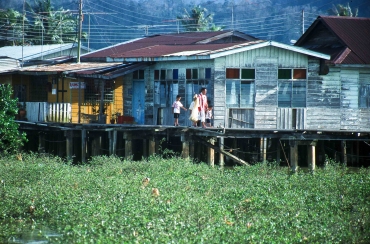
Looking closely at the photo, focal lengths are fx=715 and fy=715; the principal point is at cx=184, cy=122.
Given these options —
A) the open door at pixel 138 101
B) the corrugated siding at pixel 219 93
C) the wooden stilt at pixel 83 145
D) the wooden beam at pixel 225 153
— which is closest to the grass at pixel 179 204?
the wooden beam at pixel 225 153

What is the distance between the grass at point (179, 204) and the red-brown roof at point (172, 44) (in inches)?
300

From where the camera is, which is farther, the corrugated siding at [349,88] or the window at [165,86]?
the window at [165,86]

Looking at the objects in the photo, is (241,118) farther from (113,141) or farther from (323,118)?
(113,141)

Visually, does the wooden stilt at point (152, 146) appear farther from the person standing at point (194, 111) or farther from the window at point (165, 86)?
the window at point (165, 86)

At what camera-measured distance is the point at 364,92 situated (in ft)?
93.7

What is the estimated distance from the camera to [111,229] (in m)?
15.0

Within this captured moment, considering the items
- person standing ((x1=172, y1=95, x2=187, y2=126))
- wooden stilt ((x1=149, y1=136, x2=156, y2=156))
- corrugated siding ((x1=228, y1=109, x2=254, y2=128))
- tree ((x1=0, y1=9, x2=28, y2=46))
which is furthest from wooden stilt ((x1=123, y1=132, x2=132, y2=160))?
tree ((x1=0, y1=9, x2=28, y2=46))

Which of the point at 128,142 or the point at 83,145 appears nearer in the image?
the point at 128,142

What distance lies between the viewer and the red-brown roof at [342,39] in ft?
93.1

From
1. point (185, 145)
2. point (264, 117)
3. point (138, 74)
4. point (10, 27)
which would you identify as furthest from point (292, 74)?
point (10, 27)

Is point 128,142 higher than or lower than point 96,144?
higher

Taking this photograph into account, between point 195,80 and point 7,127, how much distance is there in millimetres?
7581

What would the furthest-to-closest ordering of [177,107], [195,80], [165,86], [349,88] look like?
1. [165,86]
2. [349,88]
3. [195,80]
4. [177,107]

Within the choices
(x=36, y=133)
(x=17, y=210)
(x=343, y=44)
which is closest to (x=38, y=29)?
(x=36, y=133)
